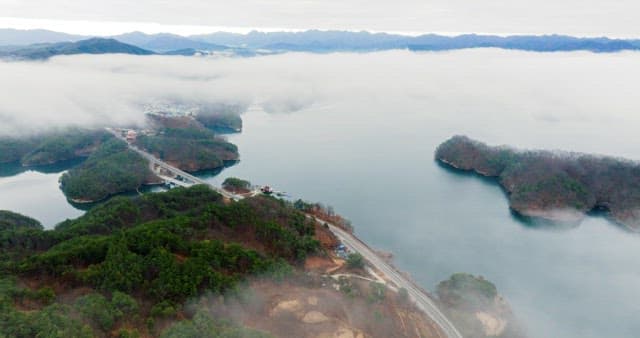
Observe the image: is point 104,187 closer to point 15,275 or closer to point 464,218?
point 15,275

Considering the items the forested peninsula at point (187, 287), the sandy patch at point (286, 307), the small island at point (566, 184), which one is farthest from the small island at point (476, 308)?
the small island at point (566, 184)

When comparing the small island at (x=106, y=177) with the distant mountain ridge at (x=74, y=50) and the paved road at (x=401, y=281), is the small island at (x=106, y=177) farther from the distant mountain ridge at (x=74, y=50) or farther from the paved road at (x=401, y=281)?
the distant mountain ridge at (x=74, y=50)

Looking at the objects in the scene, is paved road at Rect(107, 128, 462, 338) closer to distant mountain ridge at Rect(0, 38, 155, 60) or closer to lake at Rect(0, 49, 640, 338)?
lake at Rect(0, 49, 640, 338)

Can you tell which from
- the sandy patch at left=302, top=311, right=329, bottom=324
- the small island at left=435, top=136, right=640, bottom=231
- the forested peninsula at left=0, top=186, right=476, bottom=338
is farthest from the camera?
the small island at left=435, top=136, right=640, bottom=231

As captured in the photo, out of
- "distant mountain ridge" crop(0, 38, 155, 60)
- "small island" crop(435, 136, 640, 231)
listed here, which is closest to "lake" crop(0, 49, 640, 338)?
"small island" crop(435, 136, 640, 231)

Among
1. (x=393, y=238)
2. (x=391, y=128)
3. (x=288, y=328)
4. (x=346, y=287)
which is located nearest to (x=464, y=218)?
(x=393, y=238)

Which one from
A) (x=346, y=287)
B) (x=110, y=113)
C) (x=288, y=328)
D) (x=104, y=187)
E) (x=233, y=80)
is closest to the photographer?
(x=288, y=328)
